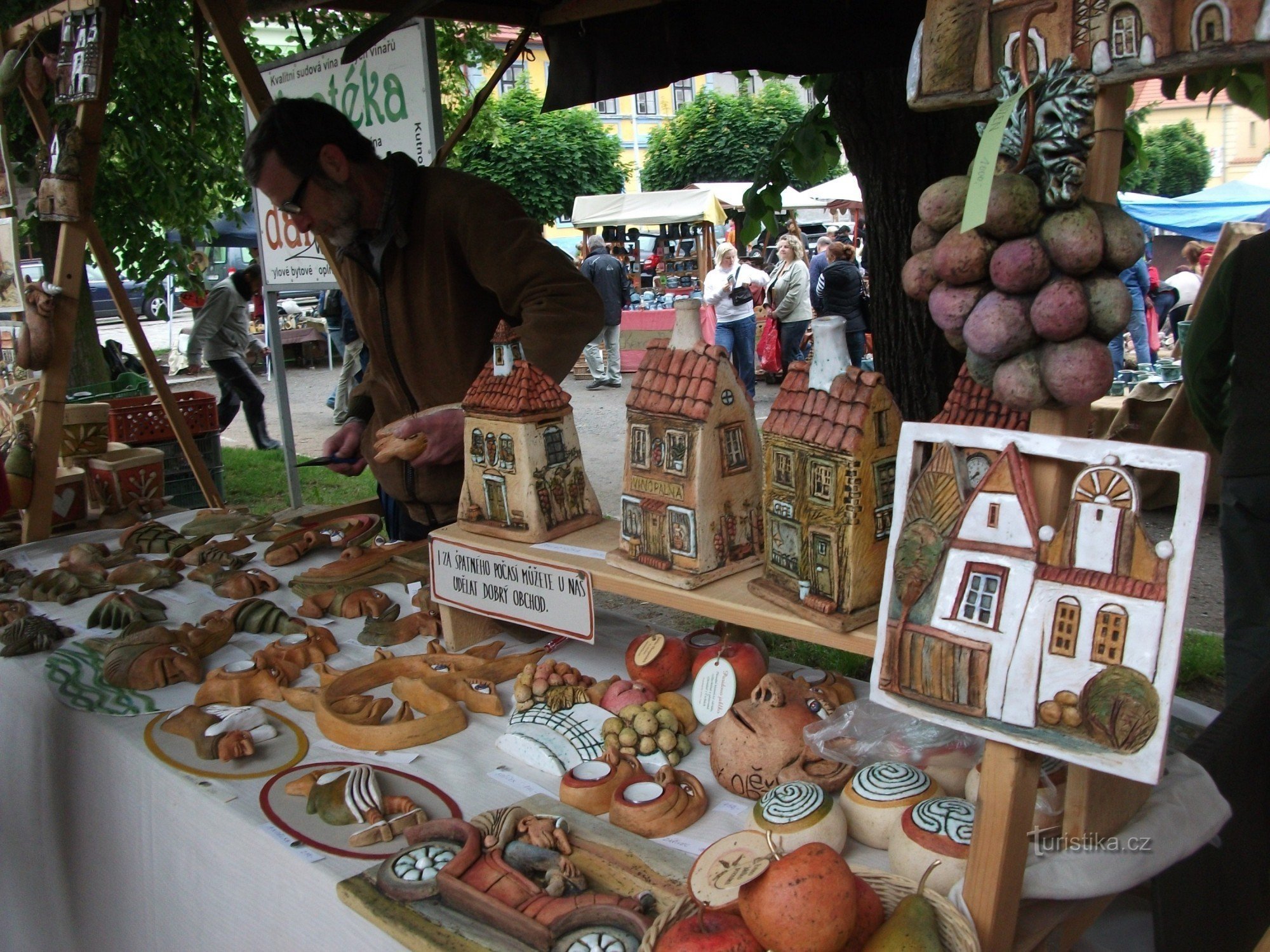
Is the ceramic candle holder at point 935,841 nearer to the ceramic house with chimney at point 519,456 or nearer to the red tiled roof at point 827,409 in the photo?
the red tiled roof at point 827,409

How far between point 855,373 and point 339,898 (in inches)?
32.9

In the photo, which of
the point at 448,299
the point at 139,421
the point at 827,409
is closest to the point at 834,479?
the point at 827,409

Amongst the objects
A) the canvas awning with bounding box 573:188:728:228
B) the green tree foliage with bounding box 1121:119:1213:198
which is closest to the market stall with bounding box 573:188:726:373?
the canvas awning with bounding box 573:188:728:228

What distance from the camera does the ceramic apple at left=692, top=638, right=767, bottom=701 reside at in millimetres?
1375

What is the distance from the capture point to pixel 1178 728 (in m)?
1.34

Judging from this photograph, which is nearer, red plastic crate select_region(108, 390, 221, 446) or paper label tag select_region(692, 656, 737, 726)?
paper label tag select_region(692, 656, 737, 726)

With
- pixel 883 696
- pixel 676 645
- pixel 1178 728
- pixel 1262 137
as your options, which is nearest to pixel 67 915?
pixel 676 645

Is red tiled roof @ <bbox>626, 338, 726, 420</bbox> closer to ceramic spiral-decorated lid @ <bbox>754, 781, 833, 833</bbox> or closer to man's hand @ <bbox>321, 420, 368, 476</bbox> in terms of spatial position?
ceramic spiral-decorated lid @ <bbox>754, 781, 833, 833</bbox>

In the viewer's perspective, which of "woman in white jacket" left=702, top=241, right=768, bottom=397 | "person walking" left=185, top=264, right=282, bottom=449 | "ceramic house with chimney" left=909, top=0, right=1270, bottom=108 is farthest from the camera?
"woman in white jacket" left=702, top=241, right=768, bottom=397

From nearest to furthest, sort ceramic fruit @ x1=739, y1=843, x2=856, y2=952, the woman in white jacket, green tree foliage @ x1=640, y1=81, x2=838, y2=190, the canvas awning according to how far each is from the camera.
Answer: ceramic fruit @ x1=739, y1=843, x2=856, y2=952
the woman in white jacket
the canvas awning
green tree foliage @ x1=640, y1=81, x2=838, y2=190

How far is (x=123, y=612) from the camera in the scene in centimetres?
196

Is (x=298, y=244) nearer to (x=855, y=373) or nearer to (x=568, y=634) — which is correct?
(x=568, y=634)

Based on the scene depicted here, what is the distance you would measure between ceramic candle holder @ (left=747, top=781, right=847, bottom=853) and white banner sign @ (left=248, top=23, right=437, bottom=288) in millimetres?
2080

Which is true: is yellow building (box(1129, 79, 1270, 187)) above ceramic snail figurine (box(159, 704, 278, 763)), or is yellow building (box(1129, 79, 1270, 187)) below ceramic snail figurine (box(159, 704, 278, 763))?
above
